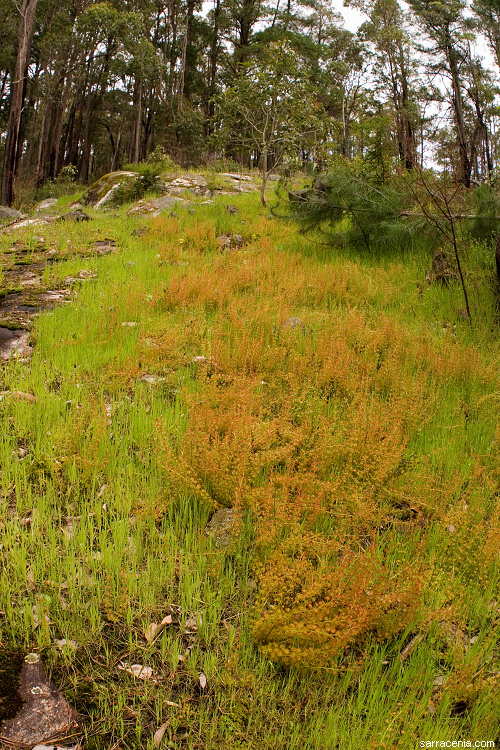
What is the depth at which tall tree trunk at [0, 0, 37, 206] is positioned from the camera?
15.8m

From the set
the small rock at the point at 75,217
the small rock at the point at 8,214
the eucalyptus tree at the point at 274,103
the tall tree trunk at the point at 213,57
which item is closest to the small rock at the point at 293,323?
Result: the eucalyptus tree at the point at 274,103

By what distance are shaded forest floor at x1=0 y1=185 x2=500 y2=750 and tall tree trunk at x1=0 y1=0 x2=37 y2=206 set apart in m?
13.3

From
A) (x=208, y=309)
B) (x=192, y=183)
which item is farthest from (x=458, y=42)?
(x=208, y=309)

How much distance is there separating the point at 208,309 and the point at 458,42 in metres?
23.9

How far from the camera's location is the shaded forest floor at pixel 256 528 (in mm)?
1898

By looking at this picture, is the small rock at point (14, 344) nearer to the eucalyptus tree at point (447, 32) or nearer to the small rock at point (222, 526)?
the small rock at point (222, 526)

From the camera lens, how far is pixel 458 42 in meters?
22.5

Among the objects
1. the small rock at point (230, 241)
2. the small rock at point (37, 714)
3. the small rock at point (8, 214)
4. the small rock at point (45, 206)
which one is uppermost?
the small rock at point (45, 206)

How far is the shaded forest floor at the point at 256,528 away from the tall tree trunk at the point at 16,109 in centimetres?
1334

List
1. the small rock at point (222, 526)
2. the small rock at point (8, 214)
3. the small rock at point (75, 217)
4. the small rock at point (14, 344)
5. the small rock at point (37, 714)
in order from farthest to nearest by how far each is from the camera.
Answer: the small rock at point (8, 214)
the small rock at point (75, 217)
the small rock at point (14, 344)
the small rock at point (222, 526)
the small rock at point (37, 714)

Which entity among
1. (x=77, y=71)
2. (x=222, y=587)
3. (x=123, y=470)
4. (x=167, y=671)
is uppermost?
(x=77, y=71)

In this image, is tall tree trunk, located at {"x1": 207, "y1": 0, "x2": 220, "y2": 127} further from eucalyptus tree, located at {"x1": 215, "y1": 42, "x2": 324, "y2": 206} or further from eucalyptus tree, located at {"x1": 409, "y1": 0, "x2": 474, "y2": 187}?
eucalyptus tree, located at {"x1": 215, "y1": 42, "x2": 324, "y2": 206}

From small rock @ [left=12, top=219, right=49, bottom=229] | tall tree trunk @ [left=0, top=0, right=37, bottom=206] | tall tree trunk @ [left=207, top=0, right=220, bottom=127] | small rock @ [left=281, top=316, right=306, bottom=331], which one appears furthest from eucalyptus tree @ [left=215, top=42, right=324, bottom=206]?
tall tree trunk @ [left=207, top=0, right=220, bottom=127]

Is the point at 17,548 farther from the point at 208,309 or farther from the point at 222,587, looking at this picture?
the point at 208,309
